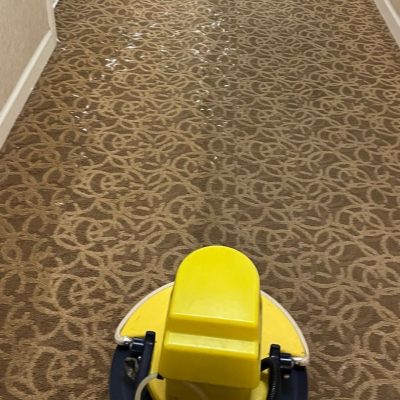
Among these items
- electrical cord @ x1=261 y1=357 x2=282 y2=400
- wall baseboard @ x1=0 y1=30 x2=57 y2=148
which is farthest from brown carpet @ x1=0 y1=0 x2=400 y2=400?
electrical cord @ x1=261 y1=357 x2=282 y2=400

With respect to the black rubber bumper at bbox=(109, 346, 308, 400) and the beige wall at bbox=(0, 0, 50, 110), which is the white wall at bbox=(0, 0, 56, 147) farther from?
the black rubber bumper at bbox=(109, 346, 308, 400)

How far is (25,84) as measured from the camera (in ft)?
6.81

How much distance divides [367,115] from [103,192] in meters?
0.98

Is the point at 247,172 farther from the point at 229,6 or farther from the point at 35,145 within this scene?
the point at 229,6

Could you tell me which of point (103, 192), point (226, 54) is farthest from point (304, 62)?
point (103, 192)

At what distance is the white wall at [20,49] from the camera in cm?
189

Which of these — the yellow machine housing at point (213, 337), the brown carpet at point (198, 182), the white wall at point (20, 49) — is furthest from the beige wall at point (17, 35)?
the yellow machine housing at point (213, 337)

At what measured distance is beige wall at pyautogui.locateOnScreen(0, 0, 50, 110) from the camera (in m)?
1.88

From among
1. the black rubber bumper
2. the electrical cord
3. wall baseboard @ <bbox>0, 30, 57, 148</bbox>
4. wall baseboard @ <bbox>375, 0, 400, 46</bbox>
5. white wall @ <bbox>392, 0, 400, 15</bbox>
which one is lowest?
wall baseboard @ <bbox>375, 0, 400, 46</bbox>

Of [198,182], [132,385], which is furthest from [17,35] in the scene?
[132,385]

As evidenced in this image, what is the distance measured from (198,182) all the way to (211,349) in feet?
2.96

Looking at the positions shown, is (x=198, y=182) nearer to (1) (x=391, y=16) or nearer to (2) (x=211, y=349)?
(2) (x=211, y=349)

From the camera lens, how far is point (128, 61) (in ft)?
7.70

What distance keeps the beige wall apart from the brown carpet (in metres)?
0.12
